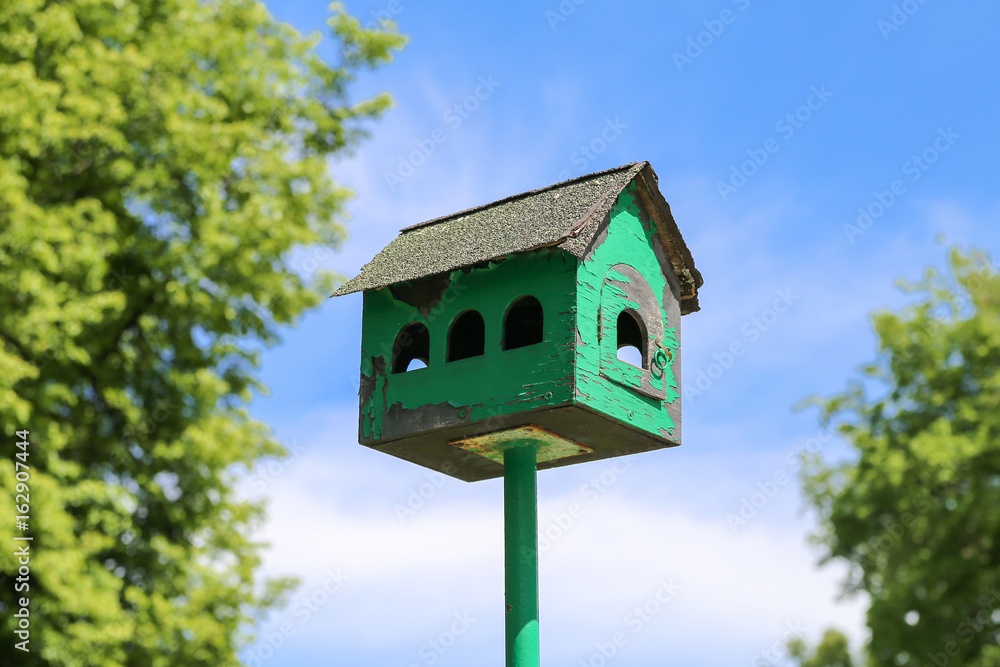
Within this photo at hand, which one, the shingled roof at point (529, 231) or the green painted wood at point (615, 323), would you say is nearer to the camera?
the green painted wood at point (615, 323)

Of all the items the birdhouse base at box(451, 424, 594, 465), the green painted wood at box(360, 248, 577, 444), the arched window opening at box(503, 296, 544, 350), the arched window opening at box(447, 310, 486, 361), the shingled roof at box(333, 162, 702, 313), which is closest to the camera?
the green painted wood at box(360, 248, 577, 444)

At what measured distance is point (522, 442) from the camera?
32.7 feet

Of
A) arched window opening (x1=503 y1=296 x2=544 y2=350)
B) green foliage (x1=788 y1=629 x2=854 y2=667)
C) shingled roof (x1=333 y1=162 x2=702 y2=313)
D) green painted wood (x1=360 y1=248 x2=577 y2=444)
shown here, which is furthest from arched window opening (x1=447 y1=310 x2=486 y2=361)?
green foliage (x1=788 y1=629 x2=854 y2=667)

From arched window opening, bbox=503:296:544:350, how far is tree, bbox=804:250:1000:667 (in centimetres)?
453

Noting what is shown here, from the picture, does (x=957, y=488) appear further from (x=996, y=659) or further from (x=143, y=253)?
(x=143, y=253)

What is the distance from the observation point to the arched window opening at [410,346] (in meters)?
10.3

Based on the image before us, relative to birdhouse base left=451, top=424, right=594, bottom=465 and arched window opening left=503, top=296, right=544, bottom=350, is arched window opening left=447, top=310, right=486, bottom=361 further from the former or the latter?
birdhouse base left=451, top=424, right=594, bottom=465

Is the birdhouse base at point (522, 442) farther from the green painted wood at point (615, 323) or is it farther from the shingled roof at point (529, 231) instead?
the shingled roof at point (529, 231)

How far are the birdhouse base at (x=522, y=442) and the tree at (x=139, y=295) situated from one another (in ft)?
8.32

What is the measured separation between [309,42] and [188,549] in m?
3.69

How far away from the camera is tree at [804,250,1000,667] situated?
12.1m

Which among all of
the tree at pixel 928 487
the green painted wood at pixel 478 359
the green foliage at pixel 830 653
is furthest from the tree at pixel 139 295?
the green foliage at pixel 830 653
